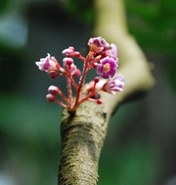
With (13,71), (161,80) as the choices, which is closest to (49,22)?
(161,80)

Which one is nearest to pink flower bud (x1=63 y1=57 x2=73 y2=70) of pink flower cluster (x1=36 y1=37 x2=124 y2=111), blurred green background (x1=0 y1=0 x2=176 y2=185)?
pink flower cluster (x1=36 y1=37 x2=124 y2=111)

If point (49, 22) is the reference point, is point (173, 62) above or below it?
below

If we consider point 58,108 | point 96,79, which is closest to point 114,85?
point 96,79

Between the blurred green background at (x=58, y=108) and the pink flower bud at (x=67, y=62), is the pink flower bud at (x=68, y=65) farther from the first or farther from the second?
the blurred green background at (x=58, y=108)

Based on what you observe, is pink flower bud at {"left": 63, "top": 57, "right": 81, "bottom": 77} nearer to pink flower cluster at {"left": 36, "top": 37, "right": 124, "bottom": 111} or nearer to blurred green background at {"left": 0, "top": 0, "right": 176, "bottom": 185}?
pink flower cluster at {"left": 36, "top": 37, "right": 124, "bottom": 111}

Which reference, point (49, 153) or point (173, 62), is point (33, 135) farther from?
point (173, 62)

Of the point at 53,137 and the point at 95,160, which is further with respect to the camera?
the point at 53,137

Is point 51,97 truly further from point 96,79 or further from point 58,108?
point 58,108
